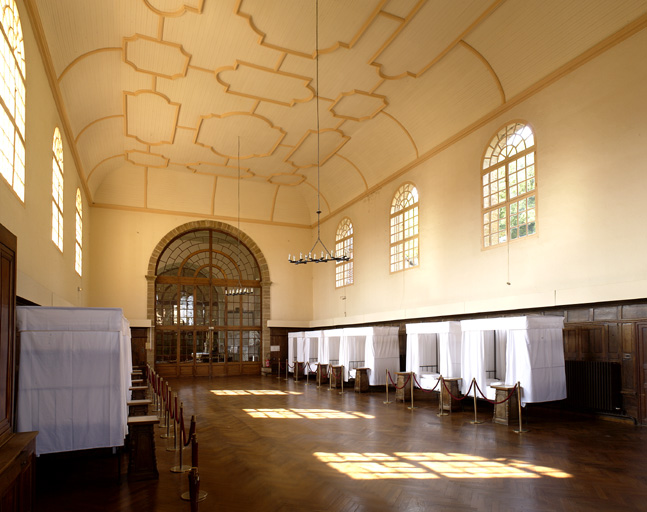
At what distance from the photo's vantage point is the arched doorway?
21.6 meters

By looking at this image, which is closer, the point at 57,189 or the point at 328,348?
the point at 57,189

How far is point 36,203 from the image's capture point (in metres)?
8.93

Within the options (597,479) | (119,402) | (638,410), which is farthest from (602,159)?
(119,402)

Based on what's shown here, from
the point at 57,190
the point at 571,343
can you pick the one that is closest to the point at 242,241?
the point at 57,190

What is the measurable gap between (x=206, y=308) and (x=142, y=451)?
16.7 m

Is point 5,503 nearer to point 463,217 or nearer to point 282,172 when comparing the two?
point 463,217

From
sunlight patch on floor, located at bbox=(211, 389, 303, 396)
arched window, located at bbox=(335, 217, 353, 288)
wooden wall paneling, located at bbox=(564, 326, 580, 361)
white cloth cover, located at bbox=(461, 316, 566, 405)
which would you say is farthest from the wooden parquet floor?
arched window, located at bbox=(335, 217, 353, 288)

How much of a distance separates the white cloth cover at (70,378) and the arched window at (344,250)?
14.5 m

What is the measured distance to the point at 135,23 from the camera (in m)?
10.8

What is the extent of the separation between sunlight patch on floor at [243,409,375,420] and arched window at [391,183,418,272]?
6.28 metres

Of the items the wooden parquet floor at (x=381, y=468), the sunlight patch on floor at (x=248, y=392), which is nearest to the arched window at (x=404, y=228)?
the sunlight patch on floor at (x=248, y=392)

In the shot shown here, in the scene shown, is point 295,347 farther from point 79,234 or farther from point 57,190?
point 57,190

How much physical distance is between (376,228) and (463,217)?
16.2 ft

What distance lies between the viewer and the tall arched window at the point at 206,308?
2166 centimetres
